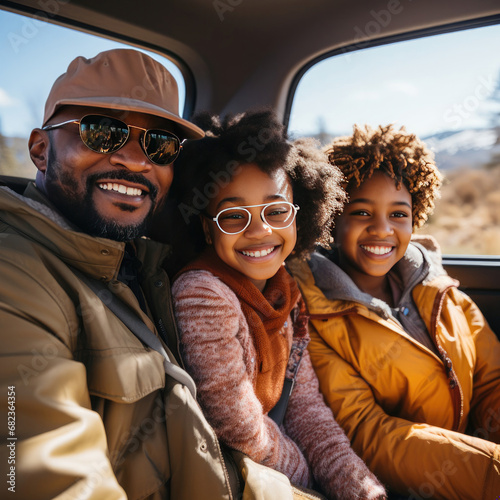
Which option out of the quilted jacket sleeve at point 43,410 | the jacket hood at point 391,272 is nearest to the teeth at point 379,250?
the jacket hood at point 391,272

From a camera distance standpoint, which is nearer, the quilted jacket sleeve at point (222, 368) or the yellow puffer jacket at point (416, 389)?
the quilted jacket sleeve at point (222, 368)

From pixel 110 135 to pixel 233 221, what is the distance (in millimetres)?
566

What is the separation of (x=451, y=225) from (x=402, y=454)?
10.7 m

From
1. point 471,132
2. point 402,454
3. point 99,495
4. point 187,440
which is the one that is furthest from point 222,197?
point 471,132

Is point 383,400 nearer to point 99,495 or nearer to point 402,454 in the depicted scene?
point 402,454

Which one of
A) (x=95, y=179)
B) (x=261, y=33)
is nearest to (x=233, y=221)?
(x=95, y=179)

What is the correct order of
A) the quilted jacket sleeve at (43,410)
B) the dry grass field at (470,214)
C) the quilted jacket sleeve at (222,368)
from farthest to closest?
the dry grass field at (470,214) < the quilted jacket sleeve at (222,368) < the quilted jacket sleeve at (43,410)

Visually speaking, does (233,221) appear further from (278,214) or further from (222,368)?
(222,368)

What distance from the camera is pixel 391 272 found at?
2.43 metres

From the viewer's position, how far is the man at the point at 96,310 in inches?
38.6

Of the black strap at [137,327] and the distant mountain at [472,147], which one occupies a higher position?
the distant mountain at [472,147]

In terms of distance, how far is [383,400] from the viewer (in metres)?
2.02

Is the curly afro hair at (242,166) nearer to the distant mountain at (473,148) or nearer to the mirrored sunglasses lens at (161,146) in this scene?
the mirrored sunglasses lens at (161,146)

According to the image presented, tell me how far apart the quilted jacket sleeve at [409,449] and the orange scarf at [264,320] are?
0.32 meters
